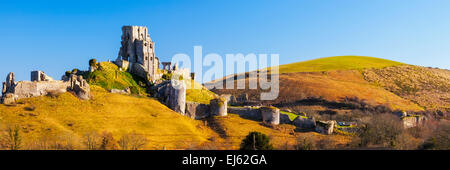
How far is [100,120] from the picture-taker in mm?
61625

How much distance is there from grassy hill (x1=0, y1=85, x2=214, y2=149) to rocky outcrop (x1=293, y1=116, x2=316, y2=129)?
1804cm

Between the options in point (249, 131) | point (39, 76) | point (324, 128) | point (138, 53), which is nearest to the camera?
point (39, 76)

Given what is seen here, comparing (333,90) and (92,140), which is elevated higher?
(333,90)

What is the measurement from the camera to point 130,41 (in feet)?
295

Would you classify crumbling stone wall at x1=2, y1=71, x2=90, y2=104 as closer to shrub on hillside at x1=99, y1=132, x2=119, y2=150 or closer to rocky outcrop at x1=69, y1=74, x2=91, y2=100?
rocky outcrop at x1=69, y1=74, x2=91, y2=100

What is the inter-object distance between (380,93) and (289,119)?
75.7m

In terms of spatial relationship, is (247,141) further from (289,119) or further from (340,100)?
(340,100)

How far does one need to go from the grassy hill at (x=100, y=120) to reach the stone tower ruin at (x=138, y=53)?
1300 centimetres

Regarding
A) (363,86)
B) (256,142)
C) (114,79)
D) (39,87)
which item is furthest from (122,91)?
(363,86)

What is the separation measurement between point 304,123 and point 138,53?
36175 millimetres

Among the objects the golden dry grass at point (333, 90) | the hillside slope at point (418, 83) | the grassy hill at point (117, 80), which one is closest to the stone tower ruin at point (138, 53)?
the grassy hill at point (117, 80)

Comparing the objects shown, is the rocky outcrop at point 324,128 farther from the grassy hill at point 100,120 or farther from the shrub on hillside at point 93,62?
the shrub on hillside at point 93,62

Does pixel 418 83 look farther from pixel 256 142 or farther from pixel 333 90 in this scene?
pixel 256 142
